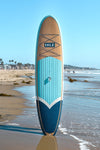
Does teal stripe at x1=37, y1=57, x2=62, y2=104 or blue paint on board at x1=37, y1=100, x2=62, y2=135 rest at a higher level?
teal stripe at x1=37, y1=57, x2=62, y2=104

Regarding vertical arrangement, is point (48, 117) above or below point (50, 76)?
below

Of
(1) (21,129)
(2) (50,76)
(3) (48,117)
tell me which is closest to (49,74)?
(2) (50,76)

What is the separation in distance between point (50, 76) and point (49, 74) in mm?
64

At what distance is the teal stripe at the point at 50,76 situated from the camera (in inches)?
235

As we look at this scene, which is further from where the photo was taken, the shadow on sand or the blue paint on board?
the shadow on sand

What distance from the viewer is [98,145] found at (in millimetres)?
5203

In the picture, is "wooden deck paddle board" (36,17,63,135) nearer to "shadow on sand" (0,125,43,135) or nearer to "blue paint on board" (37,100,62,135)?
"blue paint on board" (37,100,62,135)

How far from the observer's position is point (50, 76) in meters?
5.95

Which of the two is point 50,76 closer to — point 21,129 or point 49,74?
point 49,74

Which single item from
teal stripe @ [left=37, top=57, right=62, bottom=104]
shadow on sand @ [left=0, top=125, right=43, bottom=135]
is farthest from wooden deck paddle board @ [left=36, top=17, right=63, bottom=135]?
shadow on sand @ [left=0, top=125, right=43, bottom=135]

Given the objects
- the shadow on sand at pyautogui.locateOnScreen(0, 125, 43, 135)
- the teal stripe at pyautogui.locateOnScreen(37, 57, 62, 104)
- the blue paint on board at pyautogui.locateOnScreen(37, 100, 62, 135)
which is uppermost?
the teal stripe at pyautogui.locateOnScreen(37, 57, 62, 104)

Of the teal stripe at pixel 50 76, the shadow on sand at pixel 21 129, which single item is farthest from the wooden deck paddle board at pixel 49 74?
the shadow on sand at pixel 21 129

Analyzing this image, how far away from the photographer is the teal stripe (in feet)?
19.6

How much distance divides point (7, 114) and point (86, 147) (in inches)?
162
